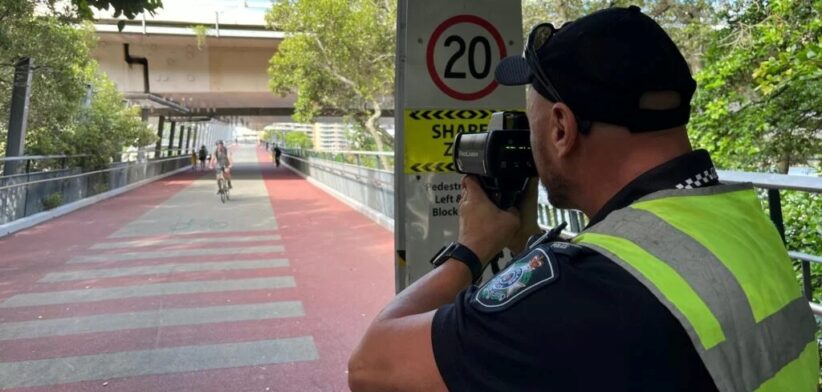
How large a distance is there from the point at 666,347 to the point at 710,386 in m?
0.09

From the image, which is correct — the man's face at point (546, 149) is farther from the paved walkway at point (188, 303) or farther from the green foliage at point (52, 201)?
the green foliage at point (52, 201)

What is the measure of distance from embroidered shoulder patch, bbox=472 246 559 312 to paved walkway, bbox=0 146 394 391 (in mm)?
3441

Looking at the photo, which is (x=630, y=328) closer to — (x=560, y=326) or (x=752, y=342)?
(x=560, y=326)

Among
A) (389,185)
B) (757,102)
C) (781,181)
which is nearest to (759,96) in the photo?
(757,102)

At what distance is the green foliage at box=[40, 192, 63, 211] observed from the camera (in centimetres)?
1309

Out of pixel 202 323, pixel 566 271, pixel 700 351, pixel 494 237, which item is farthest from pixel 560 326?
pixel 202 323

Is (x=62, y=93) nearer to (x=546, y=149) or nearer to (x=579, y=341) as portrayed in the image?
(x=546, y=149)

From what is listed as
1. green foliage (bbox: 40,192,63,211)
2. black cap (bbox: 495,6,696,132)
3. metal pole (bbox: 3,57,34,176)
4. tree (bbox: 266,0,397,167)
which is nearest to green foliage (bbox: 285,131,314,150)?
tree (bbox: 266,0,397,167)

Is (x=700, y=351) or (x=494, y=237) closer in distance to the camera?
(x=700, y=351)

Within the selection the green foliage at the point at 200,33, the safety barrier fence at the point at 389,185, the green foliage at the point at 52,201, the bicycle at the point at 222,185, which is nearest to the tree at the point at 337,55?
the safety barrier fence at the point at 389,185

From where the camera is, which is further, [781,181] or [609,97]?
[781,181]

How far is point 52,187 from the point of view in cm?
1359

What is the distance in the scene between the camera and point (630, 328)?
2.77ft

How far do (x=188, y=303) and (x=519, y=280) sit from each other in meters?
5.83
